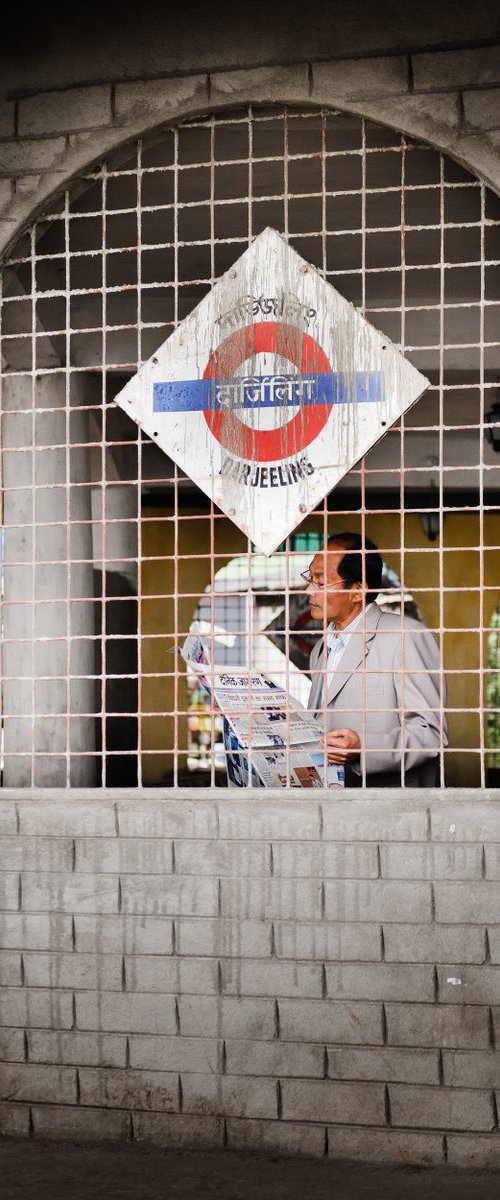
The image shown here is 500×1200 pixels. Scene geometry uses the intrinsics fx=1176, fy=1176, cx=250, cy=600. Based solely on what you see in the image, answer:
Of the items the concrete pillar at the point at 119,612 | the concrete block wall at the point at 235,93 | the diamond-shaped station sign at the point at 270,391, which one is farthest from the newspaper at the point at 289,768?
the concrete pillar at the point at 119,612

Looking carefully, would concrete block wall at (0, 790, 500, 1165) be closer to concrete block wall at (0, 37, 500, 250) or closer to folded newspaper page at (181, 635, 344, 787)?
folded newspaper page at (181, 635, 344, 787)

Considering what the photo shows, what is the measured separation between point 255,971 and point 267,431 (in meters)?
1.82

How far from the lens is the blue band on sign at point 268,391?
13.0 feet

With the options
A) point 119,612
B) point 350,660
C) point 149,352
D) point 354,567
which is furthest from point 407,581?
point 350,660

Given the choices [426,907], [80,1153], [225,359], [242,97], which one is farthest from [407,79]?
[80,1153]

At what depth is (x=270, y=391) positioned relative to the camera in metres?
4.03

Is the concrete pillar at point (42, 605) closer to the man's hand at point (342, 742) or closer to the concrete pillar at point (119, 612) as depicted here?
the man's hand at point (342, 742)

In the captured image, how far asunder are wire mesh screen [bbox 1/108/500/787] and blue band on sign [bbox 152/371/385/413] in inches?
6.5

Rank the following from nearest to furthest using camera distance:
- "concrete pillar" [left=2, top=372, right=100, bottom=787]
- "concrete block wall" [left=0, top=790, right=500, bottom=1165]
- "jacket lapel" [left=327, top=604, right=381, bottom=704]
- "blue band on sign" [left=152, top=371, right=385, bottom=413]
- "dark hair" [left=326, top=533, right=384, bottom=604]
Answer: "concrete block wall" [left=0, top=790, right=500, bottom=1165] → "blue band on sign" [left=152, top=371, right=385, bottom=413] → "jacket lapel" [left=327, top=604, right=381, bottom=704] → "dark hair" [left=326, top=533, right=384, bottom=604] → "concrete pillar" [left=2, top=372, right=100, bottom=787]

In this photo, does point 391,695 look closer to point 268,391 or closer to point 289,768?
point 289,768

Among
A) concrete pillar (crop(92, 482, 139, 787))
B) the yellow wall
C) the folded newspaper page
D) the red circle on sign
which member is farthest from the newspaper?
the yellow wall

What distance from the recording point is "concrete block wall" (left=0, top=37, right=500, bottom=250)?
12.8ft

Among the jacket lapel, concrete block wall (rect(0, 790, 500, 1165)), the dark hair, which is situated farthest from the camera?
the dark hair

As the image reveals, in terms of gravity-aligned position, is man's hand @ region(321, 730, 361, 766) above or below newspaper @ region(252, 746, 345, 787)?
above
